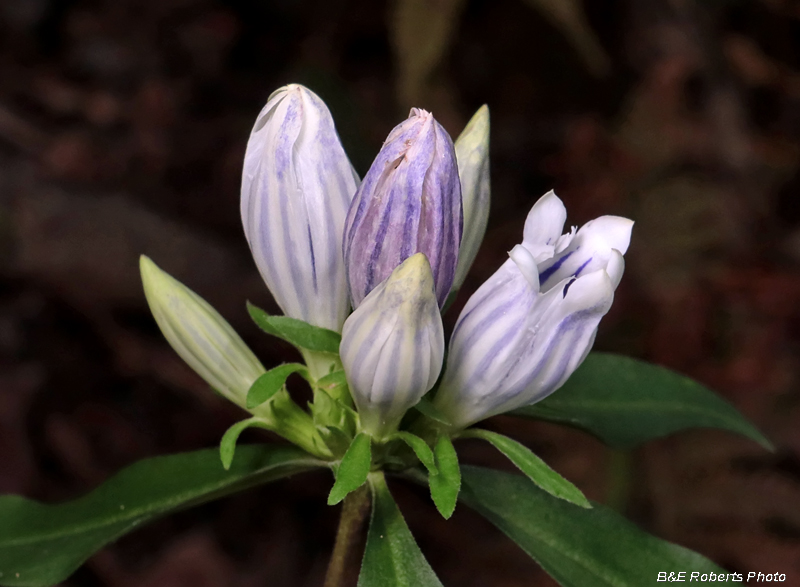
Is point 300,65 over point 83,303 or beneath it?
over

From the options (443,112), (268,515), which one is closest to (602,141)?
(443,112)

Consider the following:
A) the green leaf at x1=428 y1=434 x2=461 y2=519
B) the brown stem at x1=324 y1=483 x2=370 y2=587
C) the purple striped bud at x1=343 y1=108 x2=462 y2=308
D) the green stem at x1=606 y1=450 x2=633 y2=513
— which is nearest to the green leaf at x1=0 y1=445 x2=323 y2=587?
the brown stem at x1=324 y1=483 x2=370 y2=587

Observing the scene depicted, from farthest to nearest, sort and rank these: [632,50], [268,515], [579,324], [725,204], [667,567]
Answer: [632,50], [725,204], [268,515], [667,567], [579,324]

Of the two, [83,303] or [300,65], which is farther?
[300,65]

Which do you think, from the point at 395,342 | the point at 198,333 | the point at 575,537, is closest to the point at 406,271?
the point at 395,342

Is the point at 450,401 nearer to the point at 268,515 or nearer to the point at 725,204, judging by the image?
the point at 268,515

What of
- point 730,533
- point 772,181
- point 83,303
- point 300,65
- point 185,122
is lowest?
point 730,533
